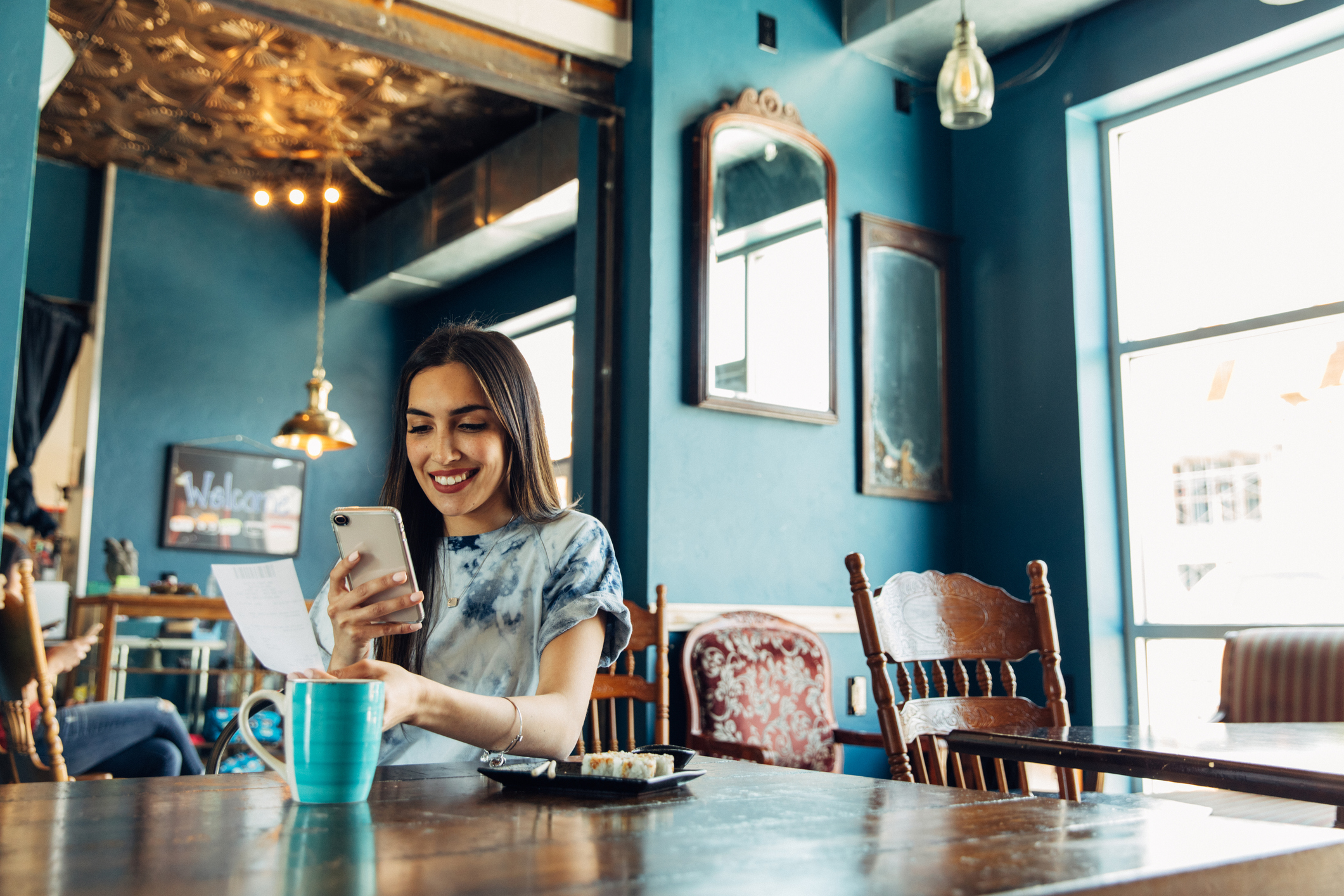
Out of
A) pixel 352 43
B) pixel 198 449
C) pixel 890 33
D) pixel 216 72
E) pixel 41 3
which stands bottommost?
pixel 198 449

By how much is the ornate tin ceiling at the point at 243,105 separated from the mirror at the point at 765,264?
5.00 feet

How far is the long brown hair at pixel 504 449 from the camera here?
159 cm

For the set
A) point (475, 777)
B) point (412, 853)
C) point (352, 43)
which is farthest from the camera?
point (352, 43)

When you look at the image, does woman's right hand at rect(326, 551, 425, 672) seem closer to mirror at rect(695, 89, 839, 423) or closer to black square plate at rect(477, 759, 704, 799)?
black square plate at rect(477, 759, 704, 799)

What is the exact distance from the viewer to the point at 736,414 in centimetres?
372

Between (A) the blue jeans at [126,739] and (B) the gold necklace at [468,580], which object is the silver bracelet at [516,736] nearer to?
(B) the gold necklace at [468,580]

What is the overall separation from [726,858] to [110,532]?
267 inches

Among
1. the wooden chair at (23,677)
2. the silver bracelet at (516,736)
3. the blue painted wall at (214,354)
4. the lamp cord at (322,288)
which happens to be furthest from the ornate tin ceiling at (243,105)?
the silver bracelet at (516,736)

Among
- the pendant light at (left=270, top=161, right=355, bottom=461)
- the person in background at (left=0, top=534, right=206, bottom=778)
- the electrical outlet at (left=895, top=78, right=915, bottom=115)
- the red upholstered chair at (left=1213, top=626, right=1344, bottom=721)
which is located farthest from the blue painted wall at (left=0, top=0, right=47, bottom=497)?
the red upholstered chair at (left=1213, top=626, right=1344, bottom=721)

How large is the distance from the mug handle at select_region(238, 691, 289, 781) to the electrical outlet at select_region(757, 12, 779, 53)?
3.47 metres

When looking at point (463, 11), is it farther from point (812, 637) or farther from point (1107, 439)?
point (1107, 439)

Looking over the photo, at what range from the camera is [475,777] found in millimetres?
1101

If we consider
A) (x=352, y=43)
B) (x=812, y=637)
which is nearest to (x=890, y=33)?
(x=352, y=43)

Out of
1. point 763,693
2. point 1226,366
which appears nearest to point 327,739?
point 763,693
